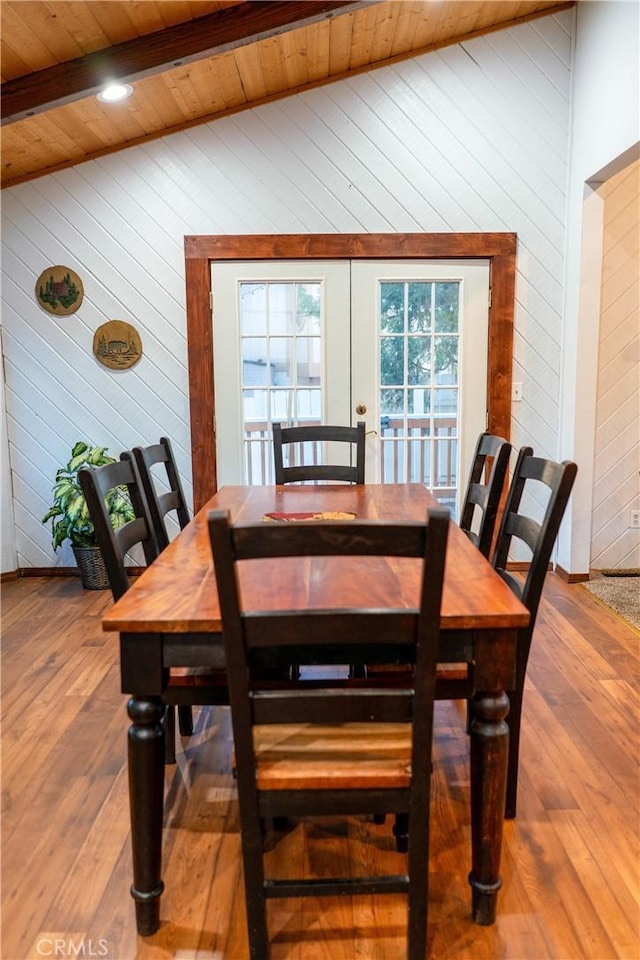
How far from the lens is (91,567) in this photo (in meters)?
3.96

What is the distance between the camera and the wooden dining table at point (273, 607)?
52.6 inches

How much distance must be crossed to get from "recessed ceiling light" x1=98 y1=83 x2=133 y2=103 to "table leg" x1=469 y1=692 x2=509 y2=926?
310 cm

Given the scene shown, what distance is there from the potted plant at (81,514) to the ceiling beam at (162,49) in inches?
72.7

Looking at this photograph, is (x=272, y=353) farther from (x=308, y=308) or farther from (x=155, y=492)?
(x=155, y=492)

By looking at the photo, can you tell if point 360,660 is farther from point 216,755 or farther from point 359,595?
point 216,755

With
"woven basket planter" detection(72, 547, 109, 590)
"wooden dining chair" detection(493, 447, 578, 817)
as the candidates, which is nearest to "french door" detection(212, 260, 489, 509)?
"woven basket planter" detection(72, 547, 109, 590)

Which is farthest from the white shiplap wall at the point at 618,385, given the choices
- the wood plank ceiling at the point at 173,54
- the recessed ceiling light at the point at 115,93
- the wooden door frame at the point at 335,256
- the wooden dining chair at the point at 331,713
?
the wooden dining chair at the point at 331,713

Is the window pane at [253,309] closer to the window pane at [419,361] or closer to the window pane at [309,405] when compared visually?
the window pane at [309,405]

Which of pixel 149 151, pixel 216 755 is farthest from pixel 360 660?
pixel 149 151

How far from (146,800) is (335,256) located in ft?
10.8

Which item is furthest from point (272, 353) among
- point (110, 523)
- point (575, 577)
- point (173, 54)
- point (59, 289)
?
point (110, 523)

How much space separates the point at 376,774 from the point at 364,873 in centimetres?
58

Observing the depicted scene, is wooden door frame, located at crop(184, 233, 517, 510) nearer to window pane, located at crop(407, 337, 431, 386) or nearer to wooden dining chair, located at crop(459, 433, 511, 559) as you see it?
window pane, located at crop(407, 337, 431, 386)

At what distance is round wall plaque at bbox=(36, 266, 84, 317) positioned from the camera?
13.1 feet
